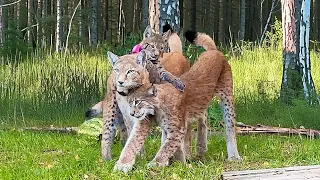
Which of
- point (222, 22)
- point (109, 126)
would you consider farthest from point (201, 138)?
point (222, 22)

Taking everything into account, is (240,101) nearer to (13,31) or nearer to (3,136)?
(3,136)

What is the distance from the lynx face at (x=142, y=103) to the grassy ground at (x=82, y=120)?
49 centimetres

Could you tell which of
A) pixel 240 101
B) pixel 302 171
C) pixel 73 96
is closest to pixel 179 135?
pixel 302 171

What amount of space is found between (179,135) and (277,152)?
5.12 feet

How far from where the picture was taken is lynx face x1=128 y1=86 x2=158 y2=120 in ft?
17.6

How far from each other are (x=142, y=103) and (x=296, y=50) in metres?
6.00

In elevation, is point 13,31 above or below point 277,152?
above

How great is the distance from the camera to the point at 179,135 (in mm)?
5480

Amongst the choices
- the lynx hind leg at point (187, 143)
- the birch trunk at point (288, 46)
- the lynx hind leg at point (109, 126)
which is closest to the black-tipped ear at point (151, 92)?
the lynx hind leg at point (109, 126)

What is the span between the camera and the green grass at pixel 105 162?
5.27 m

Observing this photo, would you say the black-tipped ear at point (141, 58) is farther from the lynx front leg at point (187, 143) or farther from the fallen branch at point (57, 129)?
A: the fallen branch at point (57, 129)

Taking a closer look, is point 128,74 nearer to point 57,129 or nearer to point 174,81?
point 174,81

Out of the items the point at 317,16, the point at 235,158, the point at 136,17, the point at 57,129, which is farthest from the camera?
the point at 136,17

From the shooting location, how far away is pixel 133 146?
211 inches
